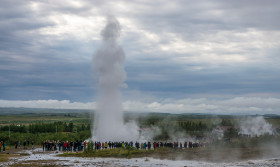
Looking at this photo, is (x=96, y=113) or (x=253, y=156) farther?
(x=96, y=113)

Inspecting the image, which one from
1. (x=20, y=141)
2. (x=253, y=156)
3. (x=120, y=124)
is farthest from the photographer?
(x=20, y=141)

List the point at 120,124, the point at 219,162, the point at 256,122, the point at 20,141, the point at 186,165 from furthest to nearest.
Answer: the point at 256,122, the point at 20,141, the point at 120,124, the point at 219,162, the point at 186,165

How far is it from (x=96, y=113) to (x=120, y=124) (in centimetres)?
462

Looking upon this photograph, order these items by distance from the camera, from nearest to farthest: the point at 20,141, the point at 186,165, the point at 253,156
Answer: the point at 186,165
the point at 253,156
the point at 20,141

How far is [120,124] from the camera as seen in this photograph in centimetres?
5341

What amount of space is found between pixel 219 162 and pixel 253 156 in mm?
7248

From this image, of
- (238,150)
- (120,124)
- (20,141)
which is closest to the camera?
(238,150)

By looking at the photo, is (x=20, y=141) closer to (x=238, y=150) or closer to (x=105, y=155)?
(x=105, y=155)

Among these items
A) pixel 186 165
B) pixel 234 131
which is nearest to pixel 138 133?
pixel 234 131

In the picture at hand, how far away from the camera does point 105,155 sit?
40.5 m

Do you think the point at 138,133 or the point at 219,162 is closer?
the point at 219,162

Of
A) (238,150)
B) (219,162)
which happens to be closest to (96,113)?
(238,150)

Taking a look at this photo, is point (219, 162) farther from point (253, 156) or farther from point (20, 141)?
point (20, 141)

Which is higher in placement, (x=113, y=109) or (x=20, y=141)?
(x=113, y=109)
